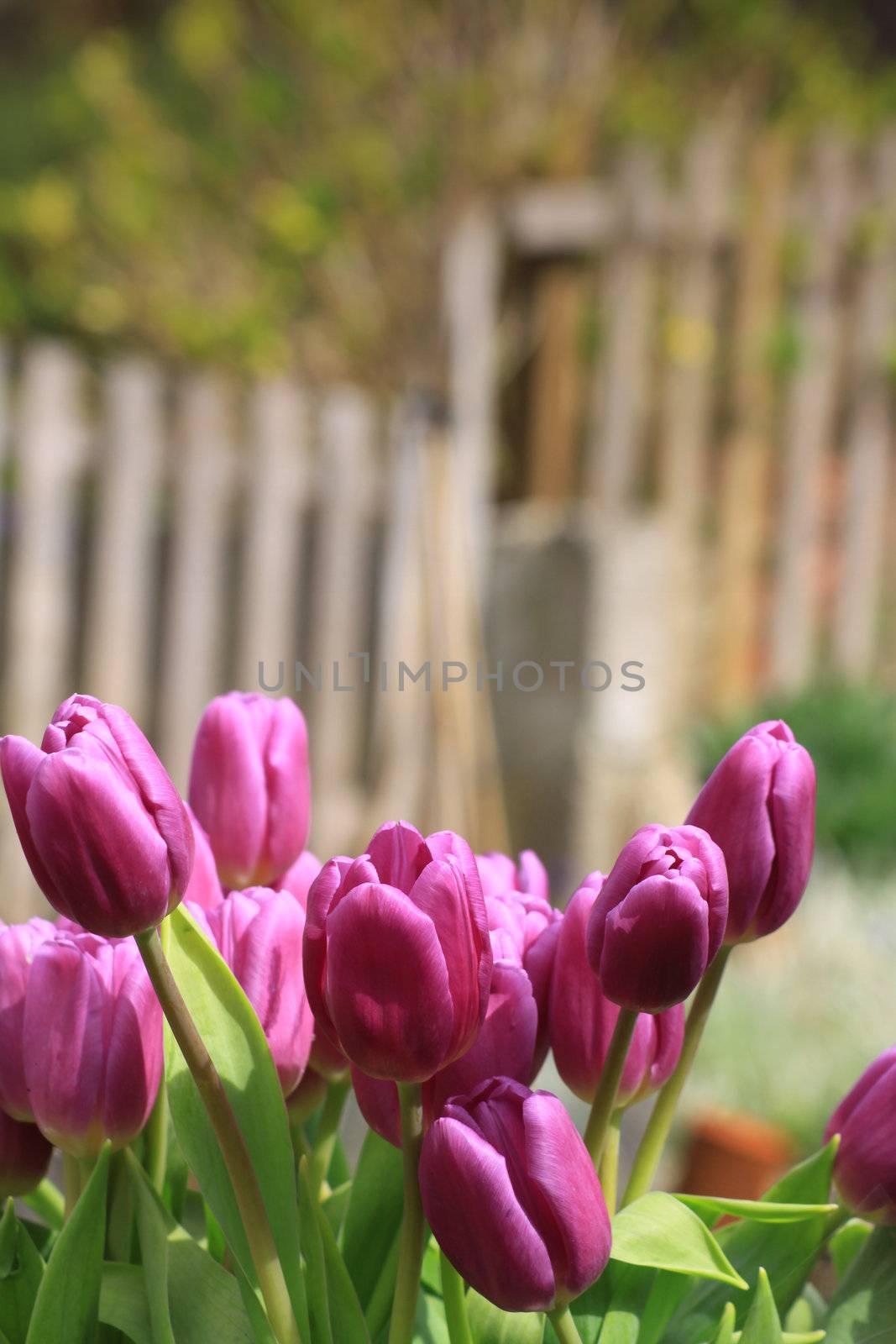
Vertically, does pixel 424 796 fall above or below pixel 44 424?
below

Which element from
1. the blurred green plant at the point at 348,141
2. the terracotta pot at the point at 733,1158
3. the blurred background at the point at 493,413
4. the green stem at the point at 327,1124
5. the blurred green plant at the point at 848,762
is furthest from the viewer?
the blurred green plant at the point at 348,141

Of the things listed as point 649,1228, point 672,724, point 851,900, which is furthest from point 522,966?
point 672,724

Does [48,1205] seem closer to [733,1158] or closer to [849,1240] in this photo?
[849,1240]

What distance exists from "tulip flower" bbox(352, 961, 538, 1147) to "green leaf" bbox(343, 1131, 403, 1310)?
5 cm

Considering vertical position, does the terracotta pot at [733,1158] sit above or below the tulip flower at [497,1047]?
below

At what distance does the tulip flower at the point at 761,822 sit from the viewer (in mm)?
365

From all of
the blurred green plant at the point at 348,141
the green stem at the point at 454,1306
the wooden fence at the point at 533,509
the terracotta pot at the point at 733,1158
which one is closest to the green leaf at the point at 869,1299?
the green stem at the point at 454,1306

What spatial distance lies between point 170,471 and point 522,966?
2.68 meters

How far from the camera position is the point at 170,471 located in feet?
9.61

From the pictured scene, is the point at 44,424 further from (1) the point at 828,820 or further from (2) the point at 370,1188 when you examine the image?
(2) the point at 370,1188

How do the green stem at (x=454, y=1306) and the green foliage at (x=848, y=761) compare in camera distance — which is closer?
the green stem at (x=454, y=1306)

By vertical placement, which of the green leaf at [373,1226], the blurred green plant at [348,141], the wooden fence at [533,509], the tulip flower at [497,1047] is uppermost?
the blurred green plant at [348,141]

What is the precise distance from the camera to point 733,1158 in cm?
173

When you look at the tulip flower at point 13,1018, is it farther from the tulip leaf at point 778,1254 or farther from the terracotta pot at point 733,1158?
the terracotta pot at point 733,1158
